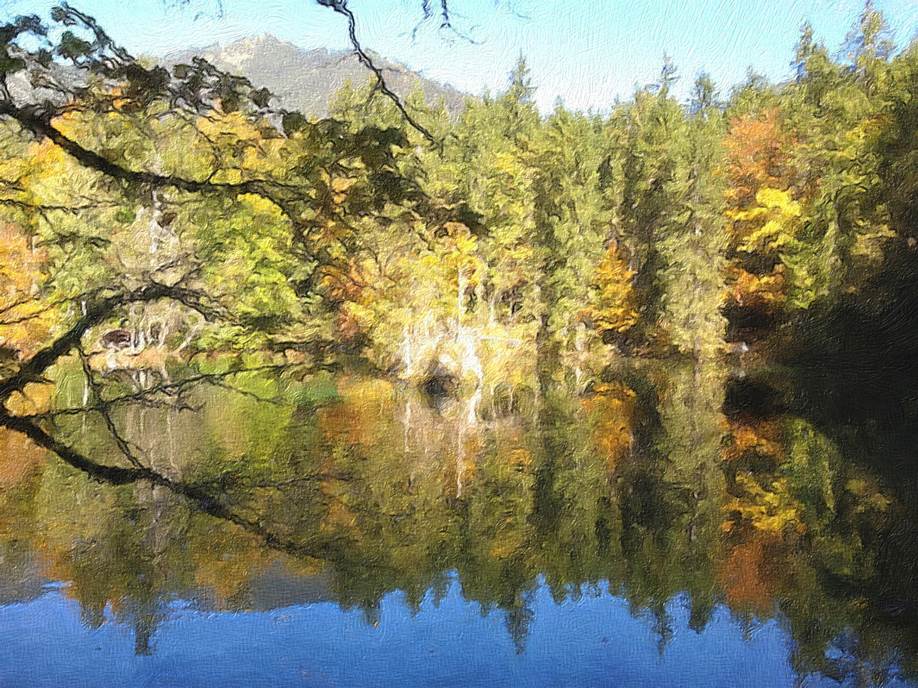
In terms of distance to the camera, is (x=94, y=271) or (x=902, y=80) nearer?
(x=94, y=271)

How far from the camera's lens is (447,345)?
6.46 feet

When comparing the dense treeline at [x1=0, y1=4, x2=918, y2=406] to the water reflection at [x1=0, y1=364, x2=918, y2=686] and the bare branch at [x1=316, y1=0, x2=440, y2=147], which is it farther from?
the water reflection at [x1=0, y1=364, x2=918, y2=686]

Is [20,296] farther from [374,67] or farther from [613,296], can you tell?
[613,296]

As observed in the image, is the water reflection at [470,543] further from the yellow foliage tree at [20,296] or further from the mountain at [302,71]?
the mountain at [302,71]

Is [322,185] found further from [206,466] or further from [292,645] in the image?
[292,645]

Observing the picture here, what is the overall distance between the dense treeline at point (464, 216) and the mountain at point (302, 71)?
0.13 feet

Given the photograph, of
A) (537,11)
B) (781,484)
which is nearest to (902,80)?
(537,11)

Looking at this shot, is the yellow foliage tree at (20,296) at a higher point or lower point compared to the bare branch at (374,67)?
lower

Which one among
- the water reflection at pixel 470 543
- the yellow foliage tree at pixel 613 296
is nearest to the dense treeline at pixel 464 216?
the yellow foliage tree at pixel 613 296

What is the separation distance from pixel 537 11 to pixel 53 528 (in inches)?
65.7

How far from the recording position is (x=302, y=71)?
191 centimetres

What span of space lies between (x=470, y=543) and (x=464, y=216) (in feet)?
2.54

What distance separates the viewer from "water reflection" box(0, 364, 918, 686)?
1810 mm

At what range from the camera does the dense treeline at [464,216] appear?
1867 millimetres
